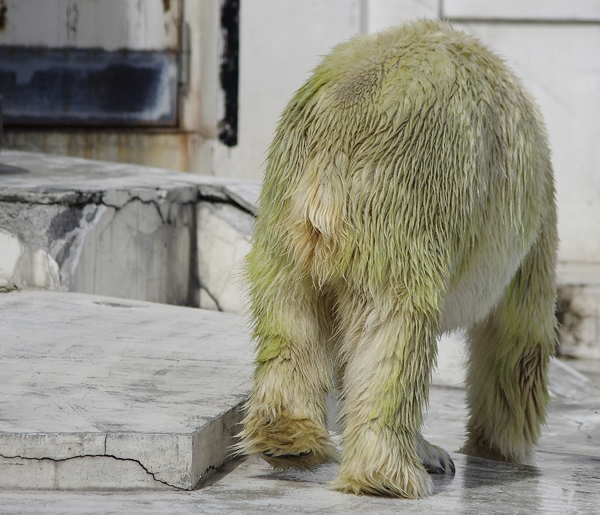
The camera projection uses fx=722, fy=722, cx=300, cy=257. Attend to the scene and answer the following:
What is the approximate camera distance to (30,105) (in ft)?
17.4

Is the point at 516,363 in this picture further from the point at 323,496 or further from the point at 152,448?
the point at 152,448

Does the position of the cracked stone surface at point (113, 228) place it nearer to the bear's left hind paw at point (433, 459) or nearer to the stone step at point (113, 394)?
the stone step at point (113, 394)

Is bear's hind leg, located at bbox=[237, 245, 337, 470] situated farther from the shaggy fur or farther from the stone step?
the stone step

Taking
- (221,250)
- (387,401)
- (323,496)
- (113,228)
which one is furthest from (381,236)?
(221,250)

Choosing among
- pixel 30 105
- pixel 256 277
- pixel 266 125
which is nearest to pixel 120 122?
pixel 30 105

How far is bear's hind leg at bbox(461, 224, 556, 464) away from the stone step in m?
0.75

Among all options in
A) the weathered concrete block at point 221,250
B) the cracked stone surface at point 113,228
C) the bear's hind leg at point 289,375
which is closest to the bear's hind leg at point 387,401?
the bear's hind leg at point 289,375

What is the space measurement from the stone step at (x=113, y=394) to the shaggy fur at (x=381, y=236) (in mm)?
175

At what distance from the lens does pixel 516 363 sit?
2225 mm

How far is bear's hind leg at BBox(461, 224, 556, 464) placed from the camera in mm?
2148

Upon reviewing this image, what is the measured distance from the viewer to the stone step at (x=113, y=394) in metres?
1.61

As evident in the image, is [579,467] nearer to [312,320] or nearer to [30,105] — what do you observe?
[312,320]

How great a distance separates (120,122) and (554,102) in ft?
10.4

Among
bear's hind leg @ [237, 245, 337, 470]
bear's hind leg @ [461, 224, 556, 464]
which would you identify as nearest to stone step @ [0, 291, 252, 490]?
bear's hind leg @ [237, 245, 337, 470]
